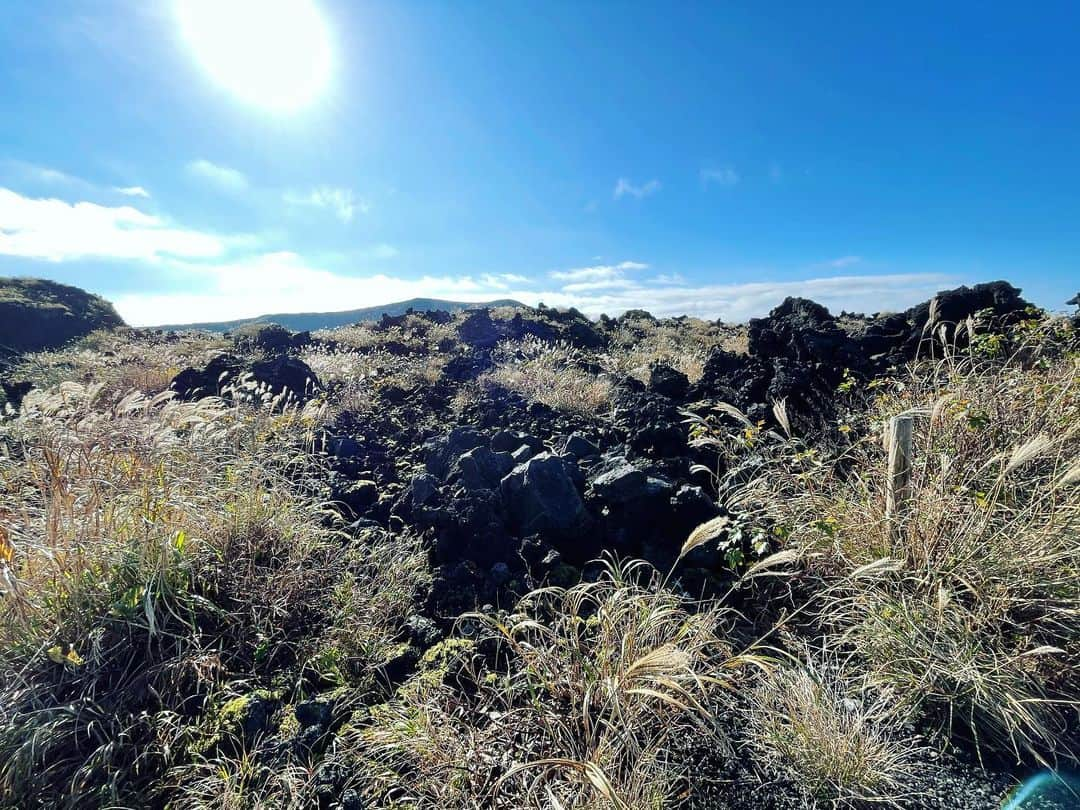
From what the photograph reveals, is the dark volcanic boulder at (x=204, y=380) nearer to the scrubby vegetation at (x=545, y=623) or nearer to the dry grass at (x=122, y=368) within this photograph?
the dry grass at (x=122, y=368)

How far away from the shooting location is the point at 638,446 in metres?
4.95

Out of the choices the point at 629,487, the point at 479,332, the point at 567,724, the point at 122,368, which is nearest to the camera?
the point at 567,724

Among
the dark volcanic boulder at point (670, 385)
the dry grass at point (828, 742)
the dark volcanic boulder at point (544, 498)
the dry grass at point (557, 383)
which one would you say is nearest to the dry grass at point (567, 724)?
the dry grass at point (828, 742)

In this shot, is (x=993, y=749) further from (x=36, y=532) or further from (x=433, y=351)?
(x=433, y=351)

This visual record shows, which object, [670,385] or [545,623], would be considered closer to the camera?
[545,623]

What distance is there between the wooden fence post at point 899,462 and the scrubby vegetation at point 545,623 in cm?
2

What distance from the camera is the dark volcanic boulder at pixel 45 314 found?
703 inches

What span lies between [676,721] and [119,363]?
39.6ft

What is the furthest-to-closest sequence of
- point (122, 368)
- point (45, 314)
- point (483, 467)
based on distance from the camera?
1. point (45, 314)
2. point (122, 368)
3. point (483, 467)

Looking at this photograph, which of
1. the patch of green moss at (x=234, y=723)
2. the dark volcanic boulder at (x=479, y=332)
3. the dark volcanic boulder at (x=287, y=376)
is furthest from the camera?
the dark volcanic boulder at (x=479, y=332)

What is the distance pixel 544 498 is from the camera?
3600mm

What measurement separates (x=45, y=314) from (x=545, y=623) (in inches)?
1015

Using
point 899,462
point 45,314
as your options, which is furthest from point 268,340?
point 899,462

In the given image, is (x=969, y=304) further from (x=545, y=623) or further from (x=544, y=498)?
(x=545, y=623)
